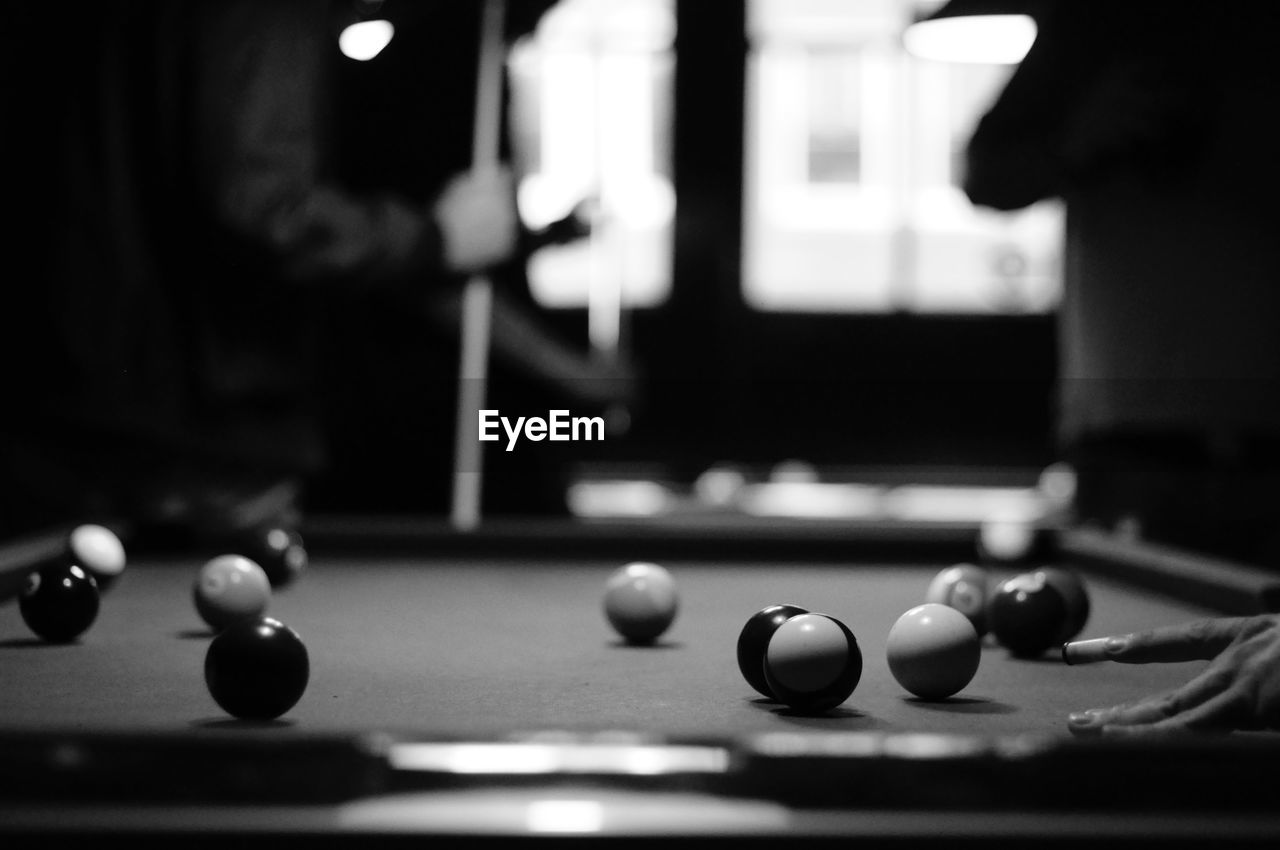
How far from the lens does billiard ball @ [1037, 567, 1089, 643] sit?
5.90 feet

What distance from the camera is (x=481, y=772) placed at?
0.87m

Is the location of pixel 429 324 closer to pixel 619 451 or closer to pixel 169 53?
pixel 169 53

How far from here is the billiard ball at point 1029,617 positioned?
176 centimetres

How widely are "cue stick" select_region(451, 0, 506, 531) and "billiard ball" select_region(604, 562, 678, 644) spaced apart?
2437 mm

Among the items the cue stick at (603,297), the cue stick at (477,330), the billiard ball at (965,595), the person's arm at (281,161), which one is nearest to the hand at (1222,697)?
the billiard ball at (965,595)

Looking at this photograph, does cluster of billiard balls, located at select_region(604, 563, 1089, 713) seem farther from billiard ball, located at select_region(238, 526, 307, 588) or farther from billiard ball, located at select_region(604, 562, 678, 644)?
billiard ball, located at select_region(238, 526, 307, 588)

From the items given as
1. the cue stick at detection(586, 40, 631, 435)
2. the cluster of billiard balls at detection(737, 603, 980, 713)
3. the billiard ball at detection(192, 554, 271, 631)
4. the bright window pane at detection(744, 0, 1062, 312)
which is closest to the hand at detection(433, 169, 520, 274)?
the billiard ball at detection(192, 554, 271, 631)

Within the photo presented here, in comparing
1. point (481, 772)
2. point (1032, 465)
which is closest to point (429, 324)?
point (481, 772)

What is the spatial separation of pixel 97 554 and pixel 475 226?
1820mm

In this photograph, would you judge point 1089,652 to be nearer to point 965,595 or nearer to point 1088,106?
point 965,595

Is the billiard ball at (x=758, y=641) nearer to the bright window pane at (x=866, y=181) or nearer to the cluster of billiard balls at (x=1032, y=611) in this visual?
the cluster of billiard balls at (x=1032, y=611)

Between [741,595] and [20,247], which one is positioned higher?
[20,247]

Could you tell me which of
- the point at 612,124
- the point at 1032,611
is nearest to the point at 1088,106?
the point at 1032,611

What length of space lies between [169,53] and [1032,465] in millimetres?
6343
